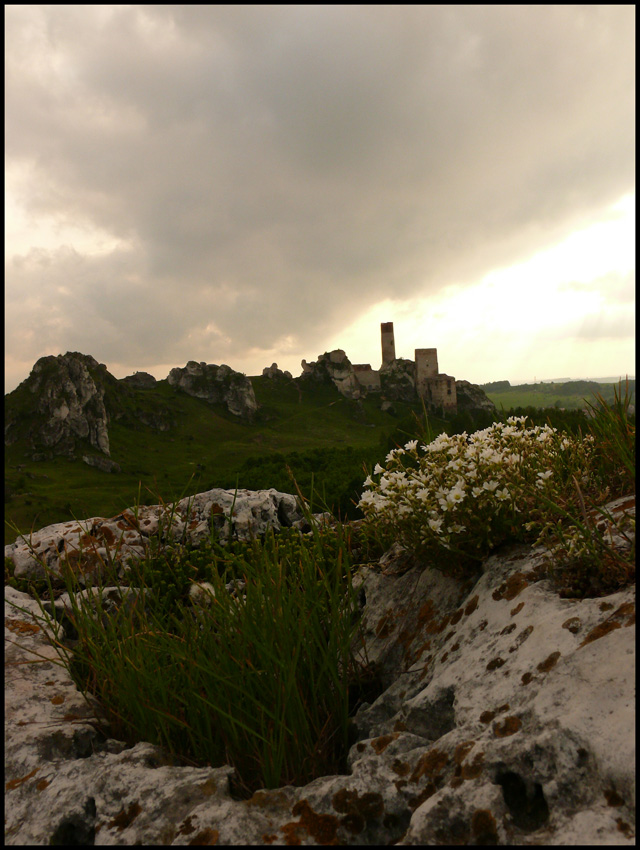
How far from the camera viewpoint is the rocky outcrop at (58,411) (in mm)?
115688

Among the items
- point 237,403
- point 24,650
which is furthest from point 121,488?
point 24,650

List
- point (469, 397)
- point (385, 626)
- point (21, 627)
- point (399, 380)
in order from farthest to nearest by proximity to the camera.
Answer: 1. point (399, 380)
2. point (469, 397)
3. point (21, 627)
4. point (385, 626)

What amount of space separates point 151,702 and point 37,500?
90.7 m

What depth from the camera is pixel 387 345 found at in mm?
150500

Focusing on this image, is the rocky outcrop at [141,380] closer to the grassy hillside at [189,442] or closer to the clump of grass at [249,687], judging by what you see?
the grassy hillside at [189,442]

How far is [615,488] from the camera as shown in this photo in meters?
4.24

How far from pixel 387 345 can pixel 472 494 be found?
150330mm

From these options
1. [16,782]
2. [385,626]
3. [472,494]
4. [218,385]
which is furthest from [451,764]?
[218,385]

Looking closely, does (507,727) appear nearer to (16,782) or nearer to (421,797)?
(421,797)

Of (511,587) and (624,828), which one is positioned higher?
(511,587)

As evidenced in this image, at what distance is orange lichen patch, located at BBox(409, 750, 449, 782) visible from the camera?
2275mm

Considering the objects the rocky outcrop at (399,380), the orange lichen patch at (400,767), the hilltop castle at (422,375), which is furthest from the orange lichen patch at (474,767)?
the rocky outcrop at (399,380)

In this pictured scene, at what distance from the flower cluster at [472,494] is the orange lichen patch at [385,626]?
0.66m

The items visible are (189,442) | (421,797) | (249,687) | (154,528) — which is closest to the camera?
(421,797)
